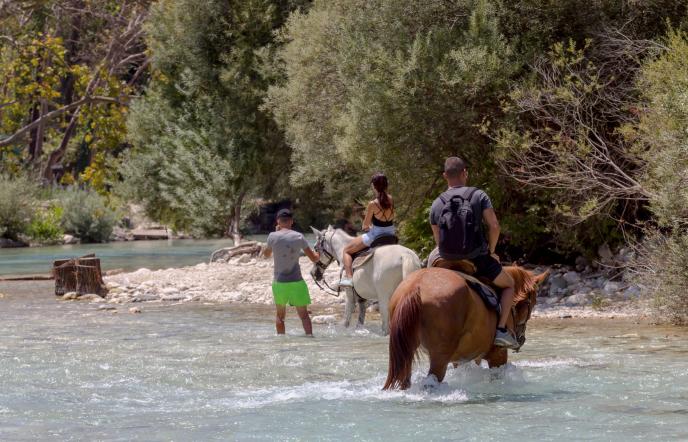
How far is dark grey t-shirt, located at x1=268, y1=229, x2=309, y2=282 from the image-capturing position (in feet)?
50.2

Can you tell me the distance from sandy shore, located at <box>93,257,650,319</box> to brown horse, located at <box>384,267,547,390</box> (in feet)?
27.0

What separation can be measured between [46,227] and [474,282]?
141 feet

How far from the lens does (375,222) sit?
1510 cm

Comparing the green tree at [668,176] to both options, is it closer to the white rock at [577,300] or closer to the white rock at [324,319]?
the white rock at [577,300]

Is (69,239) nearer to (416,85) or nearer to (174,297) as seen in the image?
(174,297)

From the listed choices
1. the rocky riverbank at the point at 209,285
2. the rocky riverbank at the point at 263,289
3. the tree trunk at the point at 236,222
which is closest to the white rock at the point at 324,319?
the rocky riverbank at the point at 263,289

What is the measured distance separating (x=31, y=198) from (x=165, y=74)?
16.9 m

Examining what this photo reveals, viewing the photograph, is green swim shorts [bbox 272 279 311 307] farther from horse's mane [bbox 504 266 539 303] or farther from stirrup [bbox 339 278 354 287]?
horse's mane [bbox 504 266 539 303]

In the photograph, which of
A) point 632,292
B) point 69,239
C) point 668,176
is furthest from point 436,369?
point 69,239

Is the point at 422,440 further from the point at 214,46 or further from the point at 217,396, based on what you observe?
the point at 214,46

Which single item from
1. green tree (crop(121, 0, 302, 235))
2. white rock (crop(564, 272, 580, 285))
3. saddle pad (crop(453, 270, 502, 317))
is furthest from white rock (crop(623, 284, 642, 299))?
green tree (crop(121, 0, 302, 235))

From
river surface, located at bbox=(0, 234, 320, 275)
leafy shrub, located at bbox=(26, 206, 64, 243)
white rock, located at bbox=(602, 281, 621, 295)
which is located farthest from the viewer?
leafy shrub, located at bbox=(26, 206, 64, 243)

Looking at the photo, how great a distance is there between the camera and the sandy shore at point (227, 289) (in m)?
18.3

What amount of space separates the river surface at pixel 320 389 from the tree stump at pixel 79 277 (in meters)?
6.81
